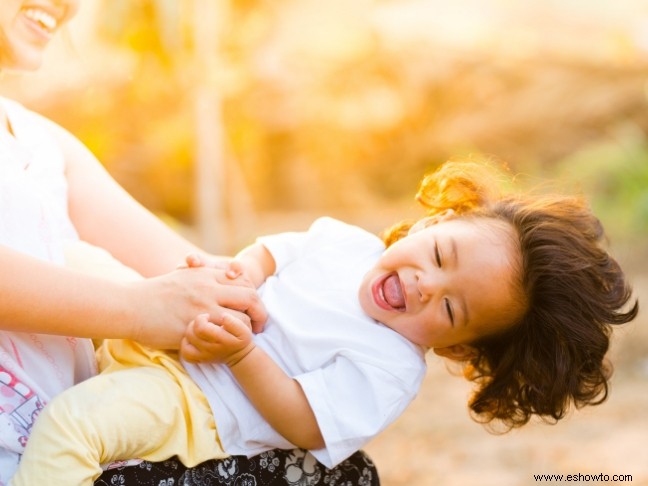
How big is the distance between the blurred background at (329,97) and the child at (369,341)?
26.0 feet

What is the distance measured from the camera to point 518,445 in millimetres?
4613

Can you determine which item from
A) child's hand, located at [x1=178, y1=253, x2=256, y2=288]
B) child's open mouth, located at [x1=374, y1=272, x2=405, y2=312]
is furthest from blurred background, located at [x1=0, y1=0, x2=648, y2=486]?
child's hand, located at [x1=178, y1=253, x2=256, y2=288]

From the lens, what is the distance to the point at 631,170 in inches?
348

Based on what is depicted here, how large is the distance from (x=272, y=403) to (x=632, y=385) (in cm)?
445

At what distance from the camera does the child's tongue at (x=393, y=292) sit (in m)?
1.76

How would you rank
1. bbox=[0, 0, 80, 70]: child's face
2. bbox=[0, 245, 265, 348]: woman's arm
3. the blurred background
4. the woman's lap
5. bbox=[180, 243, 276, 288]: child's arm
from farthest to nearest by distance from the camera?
the blurred background, bbox=[180, 243, 276, 288]: child's arm, bbox=[0, 0, 80, 70]: child's face, the woman's lap, bbox=[0, 245, 265, 348]: woman's arm

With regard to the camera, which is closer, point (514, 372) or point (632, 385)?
point (514, 372)

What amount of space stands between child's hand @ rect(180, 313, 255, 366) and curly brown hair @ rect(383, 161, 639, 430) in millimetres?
600

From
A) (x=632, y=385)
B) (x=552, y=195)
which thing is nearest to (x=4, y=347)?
(x=552, y=195)

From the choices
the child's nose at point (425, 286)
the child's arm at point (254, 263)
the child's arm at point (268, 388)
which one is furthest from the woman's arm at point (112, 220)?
the child's nose at point (425, 286)

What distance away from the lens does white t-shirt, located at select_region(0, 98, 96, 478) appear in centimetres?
141

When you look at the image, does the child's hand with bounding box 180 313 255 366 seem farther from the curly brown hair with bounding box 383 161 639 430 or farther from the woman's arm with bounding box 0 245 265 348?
the curly brown hair with bounding box 383 161 639 430

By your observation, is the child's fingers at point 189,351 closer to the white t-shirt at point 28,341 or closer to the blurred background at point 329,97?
the white t-shirt at point 28,341

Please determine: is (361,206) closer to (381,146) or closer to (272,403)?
(381,146)
